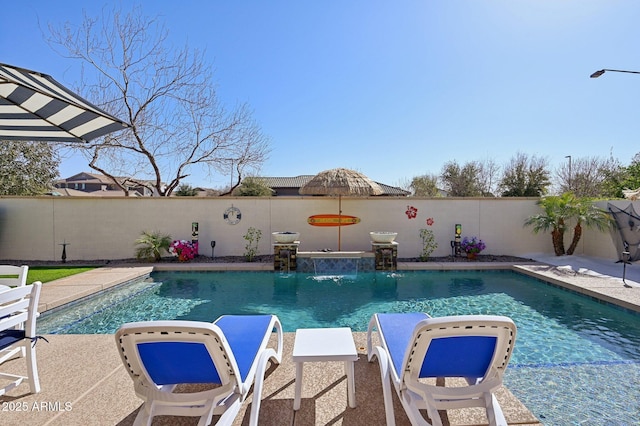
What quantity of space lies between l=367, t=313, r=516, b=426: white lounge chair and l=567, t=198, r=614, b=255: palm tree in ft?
35.1

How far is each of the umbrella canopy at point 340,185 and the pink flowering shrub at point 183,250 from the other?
4300mm

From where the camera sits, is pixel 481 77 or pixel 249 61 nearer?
pixel 481 77

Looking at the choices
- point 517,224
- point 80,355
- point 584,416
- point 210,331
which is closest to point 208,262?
point 80,355

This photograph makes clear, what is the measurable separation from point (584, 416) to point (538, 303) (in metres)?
4.24

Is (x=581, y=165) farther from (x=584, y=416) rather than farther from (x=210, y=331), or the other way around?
(x=210, y=331)

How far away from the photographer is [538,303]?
641 centimetres

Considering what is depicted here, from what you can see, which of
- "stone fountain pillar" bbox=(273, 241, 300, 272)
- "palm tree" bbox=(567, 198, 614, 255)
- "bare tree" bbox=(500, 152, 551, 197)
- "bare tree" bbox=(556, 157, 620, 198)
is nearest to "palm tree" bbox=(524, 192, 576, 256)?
"palm tree" bbox=(567, 198, 614, 255)

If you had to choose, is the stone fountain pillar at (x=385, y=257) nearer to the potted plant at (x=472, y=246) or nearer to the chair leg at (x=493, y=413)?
the potted plant at (x=472, y=246)

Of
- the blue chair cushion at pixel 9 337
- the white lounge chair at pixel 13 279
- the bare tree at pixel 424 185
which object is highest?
the bare tree at pixel 424 185

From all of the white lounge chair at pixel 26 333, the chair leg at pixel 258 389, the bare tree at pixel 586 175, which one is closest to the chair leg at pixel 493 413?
the chair leg at pixel 258 389

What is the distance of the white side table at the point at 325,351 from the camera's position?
7.84 ft

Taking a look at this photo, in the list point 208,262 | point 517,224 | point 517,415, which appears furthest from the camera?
point 517,224

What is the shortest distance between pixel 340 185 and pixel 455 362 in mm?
7967

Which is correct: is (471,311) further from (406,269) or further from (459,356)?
(459,356)
